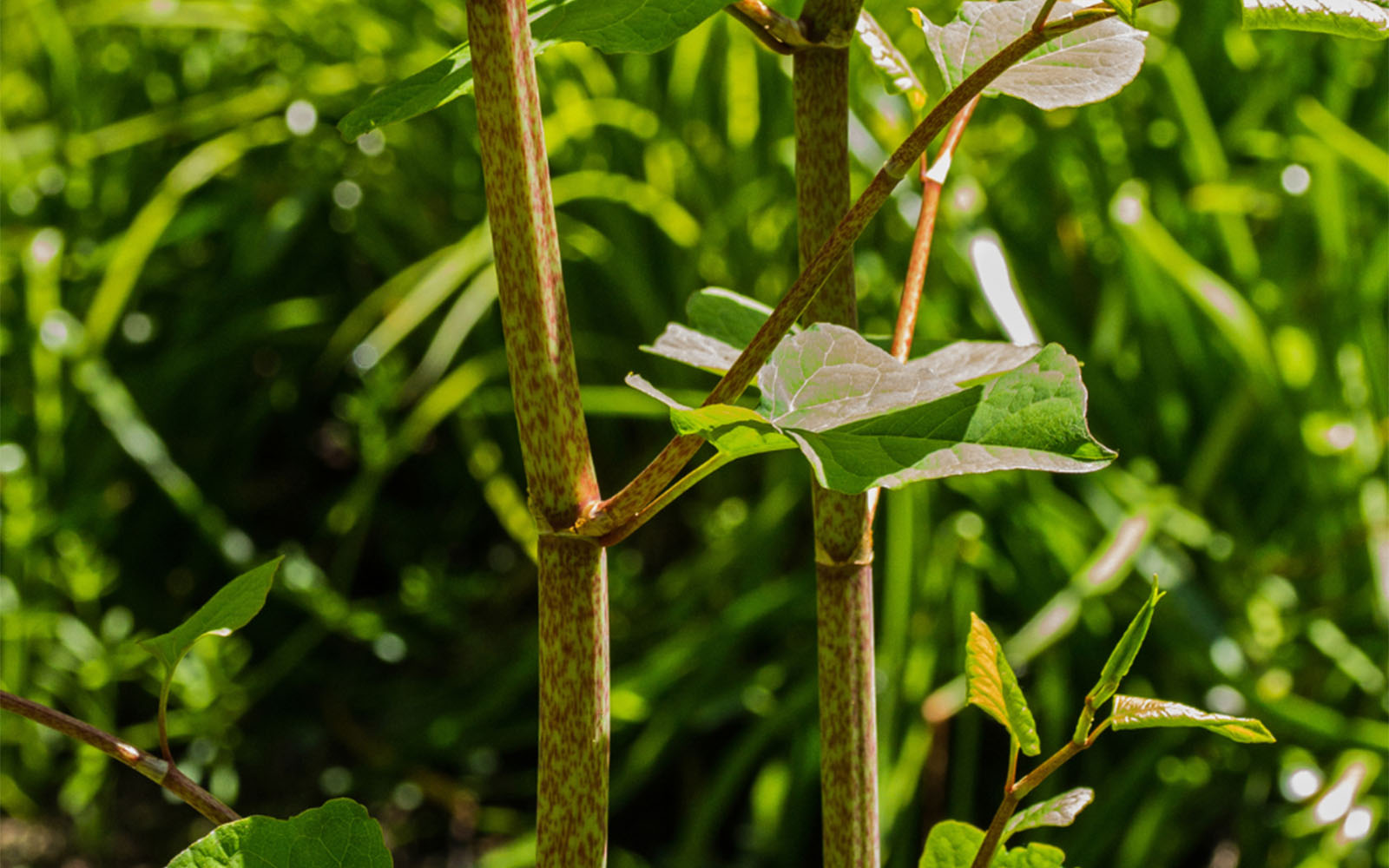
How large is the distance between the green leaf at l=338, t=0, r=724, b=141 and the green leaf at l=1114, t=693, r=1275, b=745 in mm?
143

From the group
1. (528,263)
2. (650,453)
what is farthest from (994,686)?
(650,453)

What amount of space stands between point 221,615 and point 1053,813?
0.55 feet

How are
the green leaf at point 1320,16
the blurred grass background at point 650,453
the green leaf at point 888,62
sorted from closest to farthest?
the green leaf at point 1320,16 < the green leaf at point 888,62 < the blurred grass background at point 650,453

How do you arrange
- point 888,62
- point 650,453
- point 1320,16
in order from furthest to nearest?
point 650,453
point 888,62
point 1320,16

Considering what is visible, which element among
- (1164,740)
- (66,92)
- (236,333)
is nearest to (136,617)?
(236,333)

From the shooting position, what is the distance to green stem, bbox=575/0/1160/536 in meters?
0.19

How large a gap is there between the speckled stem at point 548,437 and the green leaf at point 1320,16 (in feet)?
0.35

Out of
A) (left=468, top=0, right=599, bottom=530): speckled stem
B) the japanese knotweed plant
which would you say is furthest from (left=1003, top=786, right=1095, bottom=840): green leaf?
(left=468, top=0, right=599, bottom=530): speckled stem

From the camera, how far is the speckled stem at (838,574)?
0.24 m

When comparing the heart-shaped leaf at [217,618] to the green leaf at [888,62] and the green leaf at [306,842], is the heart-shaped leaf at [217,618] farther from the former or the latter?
the green leaf at [888,62]

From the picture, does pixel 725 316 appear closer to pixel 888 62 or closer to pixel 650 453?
pixel 888 62

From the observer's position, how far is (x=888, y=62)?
10.4 inches

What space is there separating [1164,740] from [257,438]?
112 centimetres

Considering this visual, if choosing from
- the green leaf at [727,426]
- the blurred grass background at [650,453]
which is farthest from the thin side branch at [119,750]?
the blurred grass background at [650,453]
